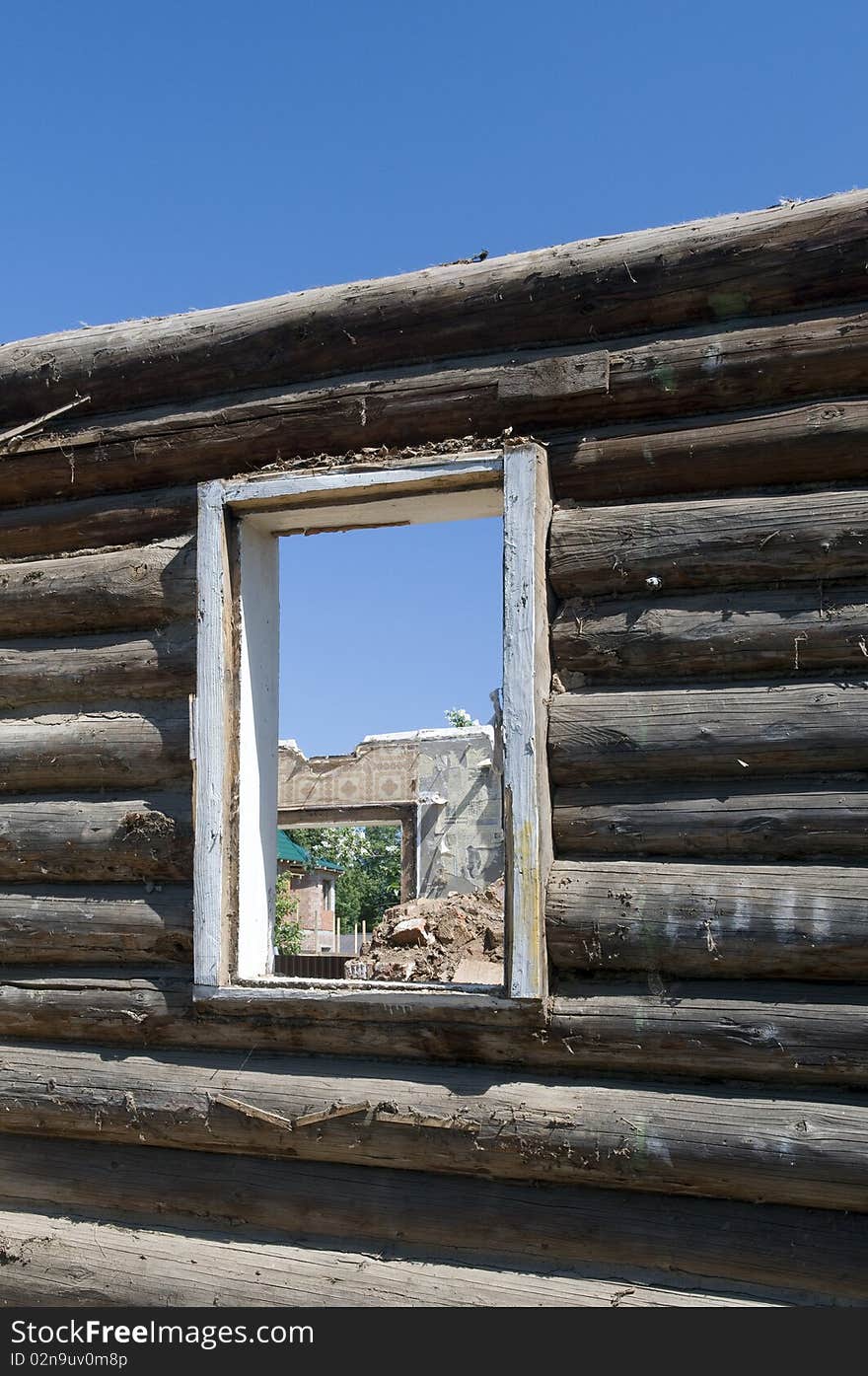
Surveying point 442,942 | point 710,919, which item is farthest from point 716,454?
point 442,942

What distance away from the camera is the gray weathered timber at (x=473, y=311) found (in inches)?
148

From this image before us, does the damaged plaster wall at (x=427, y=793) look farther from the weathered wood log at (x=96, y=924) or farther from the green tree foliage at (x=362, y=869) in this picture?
the green tree foliage at (x=362, y=869)

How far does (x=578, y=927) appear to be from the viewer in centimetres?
369

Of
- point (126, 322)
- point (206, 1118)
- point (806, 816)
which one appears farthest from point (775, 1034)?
point (126, 322)

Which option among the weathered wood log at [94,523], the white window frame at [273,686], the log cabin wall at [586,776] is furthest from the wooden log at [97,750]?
the weathered wood log at [94,523]

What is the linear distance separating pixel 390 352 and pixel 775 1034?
249 cm

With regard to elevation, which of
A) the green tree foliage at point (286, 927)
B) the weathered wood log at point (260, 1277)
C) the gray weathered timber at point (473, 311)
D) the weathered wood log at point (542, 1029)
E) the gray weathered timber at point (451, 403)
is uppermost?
the gray weathered timber at point (473, 311)

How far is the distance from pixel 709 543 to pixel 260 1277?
262 centimetres

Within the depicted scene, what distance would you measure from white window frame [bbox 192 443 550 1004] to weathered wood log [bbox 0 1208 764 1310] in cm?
79

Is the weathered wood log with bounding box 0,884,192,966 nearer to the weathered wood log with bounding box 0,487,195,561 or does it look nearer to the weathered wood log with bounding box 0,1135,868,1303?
the weathered wood log with bounding box 0,1135,868,1303

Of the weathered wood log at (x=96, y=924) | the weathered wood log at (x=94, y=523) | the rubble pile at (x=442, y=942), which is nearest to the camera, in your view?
the weathered wood log at (x=96, y=924)

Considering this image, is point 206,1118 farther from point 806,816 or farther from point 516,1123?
point 806,816

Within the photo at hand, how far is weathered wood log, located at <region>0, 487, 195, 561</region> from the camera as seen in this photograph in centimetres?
446

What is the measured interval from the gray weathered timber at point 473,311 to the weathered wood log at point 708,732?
118 centimetres
